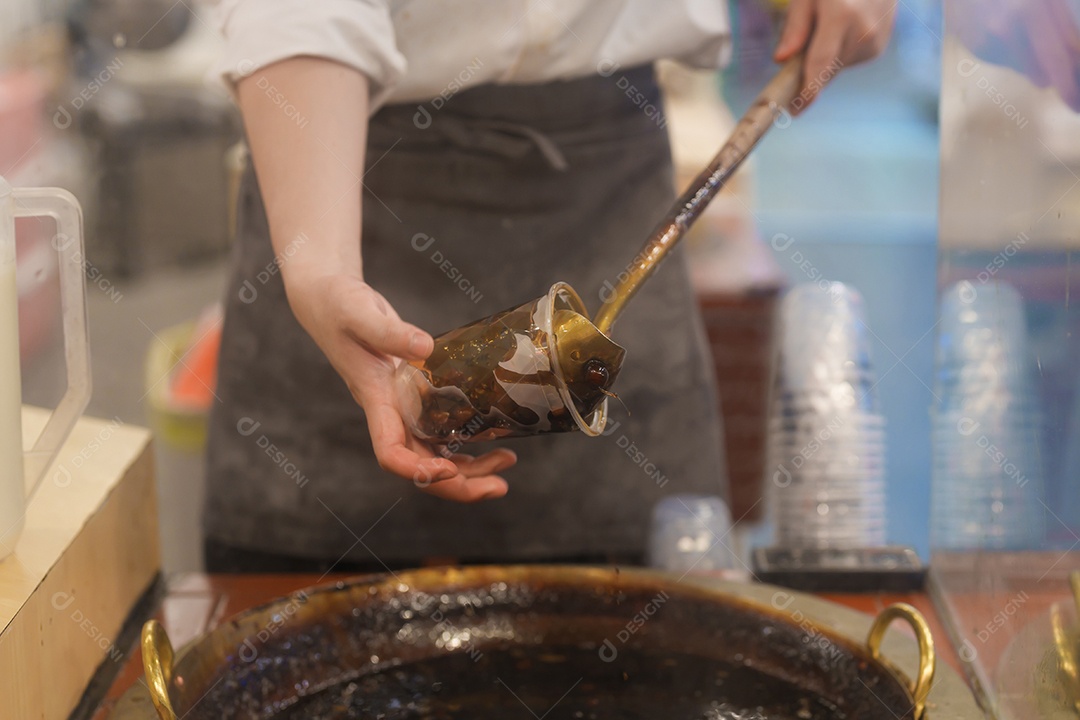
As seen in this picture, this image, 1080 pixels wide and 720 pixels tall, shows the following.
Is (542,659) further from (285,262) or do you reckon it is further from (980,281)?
(980,281)

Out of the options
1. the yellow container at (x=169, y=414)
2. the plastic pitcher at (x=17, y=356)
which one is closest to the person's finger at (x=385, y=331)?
the plastic pitcher at (x=17, y=356)

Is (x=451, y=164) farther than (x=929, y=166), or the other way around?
(x=929, y=166)

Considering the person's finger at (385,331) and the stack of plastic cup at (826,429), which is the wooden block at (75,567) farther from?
the stack of plastic cup at (826,429)

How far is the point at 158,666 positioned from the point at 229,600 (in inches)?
13.8

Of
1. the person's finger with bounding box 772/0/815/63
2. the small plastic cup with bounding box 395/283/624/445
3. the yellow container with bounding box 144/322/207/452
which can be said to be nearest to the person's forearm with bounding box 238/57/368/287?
the small plastic cup with bounding box 395/283/624/445

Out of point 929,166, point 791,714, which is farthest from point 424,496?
point 929,166

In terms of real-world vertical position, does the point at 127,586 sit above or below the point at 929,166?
above

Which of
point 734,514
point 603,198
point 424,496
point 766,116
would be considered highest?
point 766,116

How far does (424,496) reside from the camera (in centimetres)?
159

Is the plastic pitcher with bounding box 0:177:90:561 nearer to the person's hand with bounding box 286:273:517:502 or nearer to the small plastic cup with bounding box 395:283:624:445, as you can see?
the person's hand with bounding box 286:273:517:502

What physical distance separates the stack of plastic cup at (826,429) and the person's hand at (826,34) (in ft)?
0.99

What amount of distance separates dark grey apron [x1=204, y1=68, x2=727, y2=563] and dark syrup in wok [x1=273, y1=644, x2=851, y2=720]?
51 centimetres

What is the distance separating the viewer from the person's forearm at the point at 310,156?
1.05m

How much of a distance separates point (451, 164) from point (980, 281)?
69 cm
